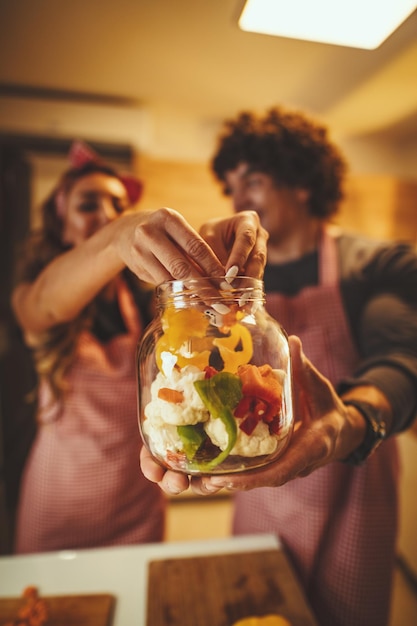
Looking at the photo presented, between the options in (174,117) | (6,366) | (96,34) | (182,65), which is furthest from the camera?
(174,117)

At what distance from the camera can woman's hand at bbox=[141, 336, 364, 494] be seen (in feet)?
1.05

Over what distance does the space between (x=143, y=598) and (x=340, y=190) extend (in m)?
0.85

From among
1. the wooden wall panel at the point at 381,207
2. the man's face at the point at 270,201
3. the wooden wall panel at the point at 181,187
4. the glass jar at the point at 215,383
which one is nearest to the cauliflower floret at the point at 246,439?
the glass jar at the point at 215,383

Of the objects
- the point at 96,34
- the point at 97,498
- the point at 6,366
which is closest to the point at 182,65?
the point at 96,34

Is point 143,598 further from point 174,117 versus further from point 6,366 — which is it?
point 174,117

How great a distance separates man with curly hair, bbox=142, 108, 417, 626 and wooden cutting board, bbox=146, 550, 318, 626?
103mm

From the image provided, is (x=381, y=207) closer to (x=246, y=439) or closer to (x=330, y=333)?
(x=330, y=333)

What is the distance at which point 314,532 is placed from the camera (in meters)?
0.67

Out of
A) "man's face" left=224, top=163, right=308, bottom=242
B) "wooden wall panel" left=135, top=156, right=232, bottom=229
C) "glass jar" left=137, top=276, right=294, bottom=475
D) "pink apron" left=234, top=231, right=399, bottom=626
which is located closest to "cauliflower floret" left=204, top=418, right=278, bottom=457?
"glass jar" left=137, top=276, right=294, bottom=475

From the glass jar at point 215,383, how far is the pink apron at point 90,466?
51cm

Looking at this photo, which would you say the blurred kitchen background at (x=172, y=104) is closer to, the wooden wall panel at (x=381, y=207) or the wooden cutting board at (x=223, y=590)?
the wooden wall panel at (x=381, y=207)

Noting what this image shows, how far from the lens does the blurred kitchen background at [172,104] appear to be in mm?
749

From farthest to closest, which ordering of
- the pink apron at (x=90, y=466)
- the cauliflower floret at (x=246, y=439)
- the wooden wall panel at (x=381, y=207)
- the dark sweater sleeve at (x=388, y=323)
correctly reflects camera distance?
1. the wooden wall panel at (x=381, y=207)
2. the pink apron at (x=90, y=466)
3. the dark sweater sleeve at (x=388, y=323)
4. the cauliflower floret at (x=246, y=439)

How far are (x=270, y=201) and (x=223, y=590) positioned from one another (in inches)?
26.3
